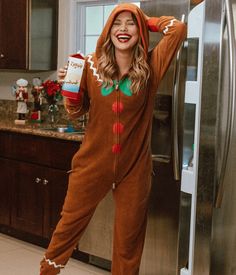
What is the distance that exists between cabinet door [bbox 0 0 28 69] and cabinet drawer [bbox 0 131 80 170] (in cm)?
72

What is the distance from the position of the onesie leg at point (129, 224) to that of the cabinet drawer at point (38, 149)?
1003mm

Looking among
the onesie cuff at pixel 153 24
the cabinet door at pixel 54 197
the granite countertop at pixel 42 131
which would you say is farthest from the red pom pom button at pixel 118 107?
the cabinet door at pixel 54 197

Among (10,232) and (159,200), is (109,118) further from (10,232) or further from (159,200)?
(10,232)

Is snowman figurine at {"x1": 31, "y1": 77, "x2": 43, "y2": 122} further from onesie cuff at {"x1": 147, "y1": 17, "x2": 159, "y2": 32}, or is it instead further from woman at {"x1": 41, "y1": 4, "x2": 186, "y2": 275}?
onesie cuff at {"x1": 147, "y1": 17, "x2": 159, "y2": 32}

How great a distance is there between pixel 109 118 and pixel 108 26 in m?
0.41

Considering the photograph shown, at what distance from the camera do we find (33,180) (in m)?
3.56

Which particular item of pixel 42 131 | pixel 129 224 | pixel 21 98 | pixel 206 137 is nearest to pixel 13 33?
pixel 21 98

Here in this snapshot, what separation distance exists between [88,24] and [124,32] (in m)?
2.10

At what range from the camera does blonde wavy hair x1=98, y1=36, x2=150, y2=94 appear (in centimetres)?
216

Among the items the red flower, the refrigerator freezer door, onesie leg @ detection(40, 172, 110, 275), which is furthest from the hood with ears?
the red flower

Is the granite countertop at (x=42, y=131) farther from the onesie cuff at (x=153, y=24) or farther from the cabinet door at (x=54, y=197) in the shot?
the onesie cuff at (x=153, y=24)

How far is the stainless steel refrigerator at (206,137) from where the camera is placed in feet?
6.19

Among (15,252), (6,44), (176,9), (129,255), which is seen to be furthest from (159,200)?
(6,44)

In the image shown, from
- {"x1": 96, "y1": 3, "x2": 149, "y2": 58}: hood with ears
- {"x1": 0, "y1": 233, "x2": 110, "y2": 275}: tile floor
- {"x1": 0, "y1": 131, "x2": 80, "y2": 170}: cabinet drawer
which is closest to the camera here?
{"x1": 96, "y1": 3, "x2": 149, "y2": 58}: hood with ears
